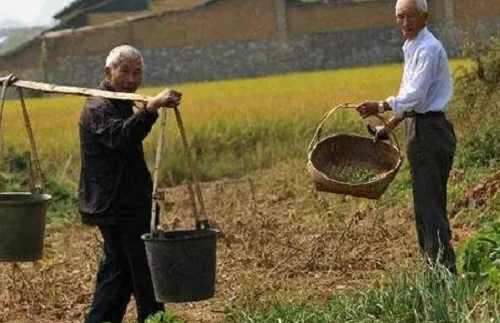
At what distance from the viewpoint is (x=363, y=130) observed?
1555 cm

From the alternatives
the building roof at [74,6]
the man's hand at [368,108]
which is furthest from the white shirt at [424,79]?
the building roof at [74,6]

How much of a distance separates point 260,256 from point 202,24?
29235 mm

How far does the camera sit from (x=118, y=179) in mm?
5852

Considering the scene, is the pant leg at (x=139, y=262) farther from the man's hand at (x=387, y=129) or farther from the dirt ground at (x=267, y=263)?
the man's hand at (x=387, y=129)

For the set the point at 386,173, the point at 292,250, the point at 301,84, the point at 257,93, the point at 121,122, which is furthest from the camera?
the point at 301,84

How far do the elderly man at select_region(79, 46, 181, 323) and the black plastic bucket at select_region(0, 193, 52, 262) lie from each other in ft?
1.01

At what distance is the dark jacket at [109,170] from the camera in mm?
5836

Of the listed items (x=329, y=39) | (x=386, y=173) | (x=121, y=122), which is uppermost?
(x=121, y=122)

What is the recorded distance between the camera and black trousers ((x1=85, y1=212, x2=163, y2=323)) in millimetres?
5910

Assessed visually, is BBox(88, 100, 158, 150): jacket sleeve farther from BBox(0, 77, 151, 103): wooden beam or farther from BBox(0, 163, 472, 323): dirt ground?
BBox(0, 163, 472, 323): dirt ground

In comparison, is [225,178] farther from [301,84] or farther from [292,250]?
[301,84]

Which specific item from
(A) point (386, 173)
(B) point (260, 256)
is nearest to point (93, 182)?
(A) point (386, 173)

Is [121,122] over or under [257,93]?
over

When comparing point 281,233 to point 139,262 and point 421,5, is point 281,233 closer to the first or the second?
point 139,262
